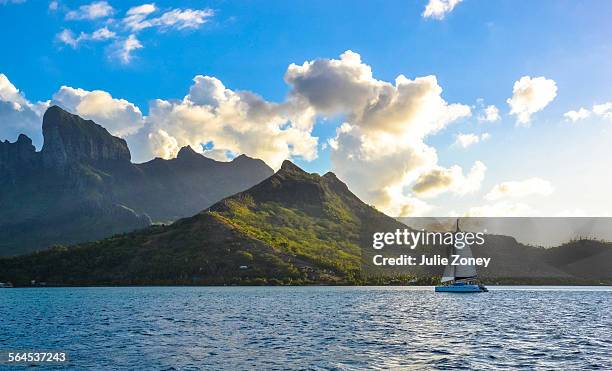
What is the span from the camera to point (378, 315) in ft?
422

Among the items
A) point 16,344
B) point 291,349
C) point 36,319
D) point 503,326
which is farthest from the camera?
point 36,319

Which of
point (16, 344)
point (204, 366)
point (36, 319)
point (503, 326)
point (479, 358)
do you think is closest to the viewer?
point (204, 366)

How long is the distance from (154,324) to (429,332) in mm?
53868

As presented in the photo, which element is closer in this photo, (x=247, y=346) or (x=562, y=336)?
(x=247, y=346)

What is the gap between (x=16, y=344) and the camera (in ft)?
267

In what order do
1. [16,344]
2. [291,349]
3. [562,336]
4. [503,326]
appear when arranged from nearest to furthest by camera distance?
[291,349], [16,344], [562,336], [503,326]

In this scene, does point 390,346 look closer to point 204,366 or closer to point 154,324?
point 204,366

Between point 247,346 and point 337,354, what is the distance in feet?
47.0

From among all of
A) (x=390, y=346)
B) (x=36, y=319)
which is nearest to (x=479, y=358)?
(x=390, y=346)

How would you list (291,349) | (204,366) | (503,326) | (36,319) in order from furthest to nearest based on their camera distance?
1. (36,319)
2. (503,326)
3. (291,349)
4. (204,366)

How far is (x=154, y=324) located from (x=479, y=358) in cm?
6677

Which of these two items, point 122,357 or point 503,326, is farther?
point 503,326

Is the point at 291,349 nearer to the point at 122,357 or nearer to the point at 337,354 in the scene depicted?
the point at 337,354

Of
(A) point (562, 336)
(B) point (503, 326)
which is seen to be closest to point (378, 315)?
(B) point (503, 326)
